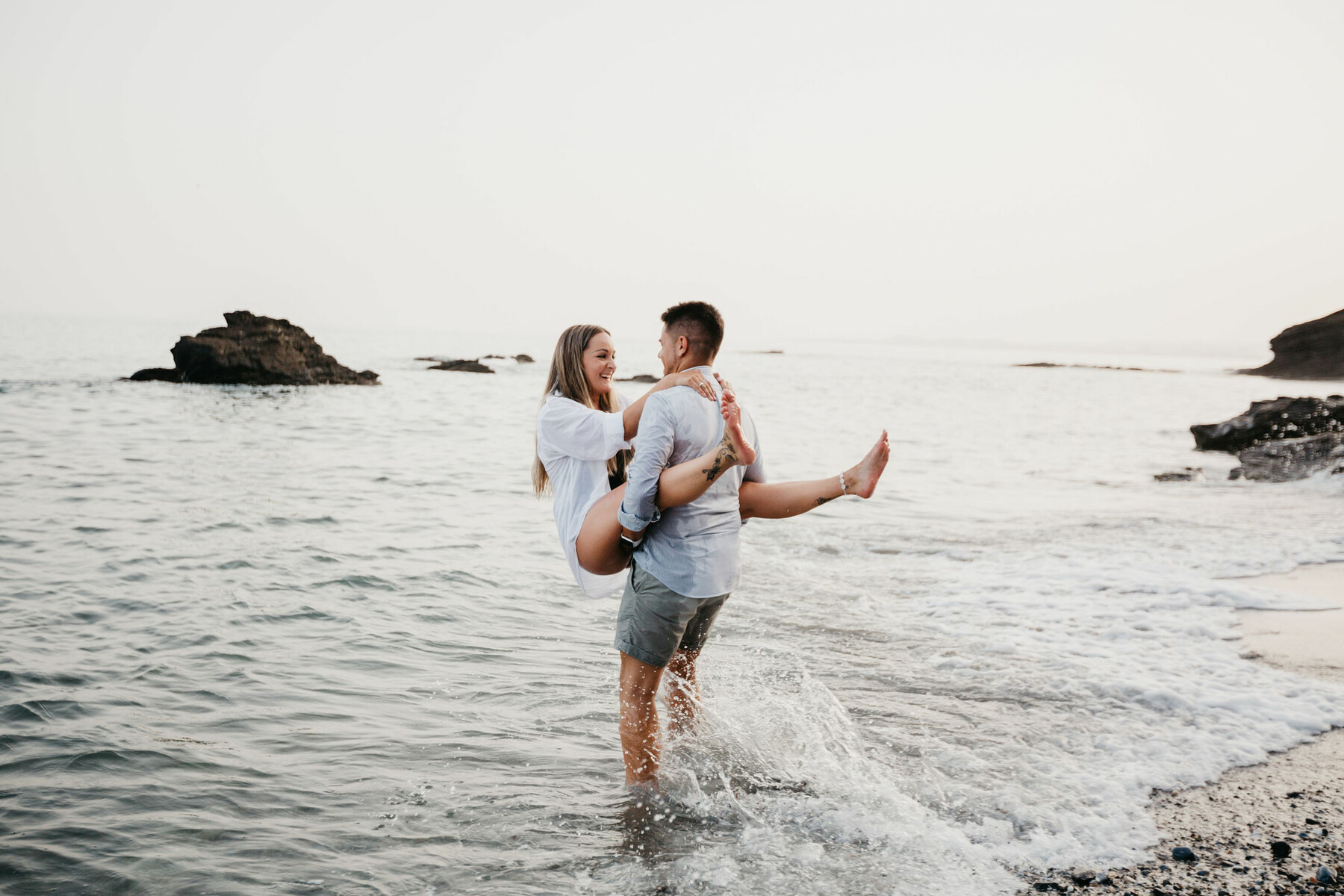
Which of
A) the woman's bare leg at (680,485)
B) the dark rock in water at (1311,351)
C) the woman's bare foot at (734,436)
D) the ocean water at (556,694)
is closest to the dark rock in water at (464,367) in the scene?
the ocean water at (556,694)

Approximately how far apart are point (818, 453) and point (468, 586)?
45.0ft

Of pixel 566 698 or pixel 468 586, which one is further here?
pixel 468 586

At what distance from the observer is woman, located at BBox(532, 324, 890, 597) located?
3576mm

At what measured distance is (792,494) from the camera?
4.28 m

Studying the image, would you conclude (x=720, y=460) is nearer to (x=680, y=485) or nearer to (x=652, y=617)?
(x=680, y=485)

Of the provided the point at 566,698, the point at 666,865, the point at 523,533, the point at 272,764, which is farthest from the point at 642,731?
the point at 523,533

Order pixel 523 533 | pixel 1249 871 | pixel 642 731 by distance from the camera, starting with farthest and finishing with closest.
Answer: pixel 523 533 < pixel 642 731 < pixel 1249 871

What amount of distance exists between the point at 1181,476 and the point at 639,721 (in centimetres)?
1759

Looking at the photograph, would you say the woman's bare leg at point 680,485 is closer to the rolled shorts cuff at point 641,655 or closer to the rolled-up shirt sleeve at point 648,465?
the rolled-up shirt sleeve at point 648,465

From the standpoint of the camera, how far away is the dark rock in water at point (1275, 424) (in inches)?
827

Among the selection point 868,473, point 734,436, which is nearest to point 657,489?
point 734,436

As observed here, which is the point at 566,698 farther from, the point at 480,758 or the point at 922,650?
the point at 922,650

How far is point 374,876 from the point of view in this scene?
3.61 metres

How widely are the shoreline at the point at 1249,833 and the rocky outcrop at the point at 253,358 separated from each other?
125 ft
